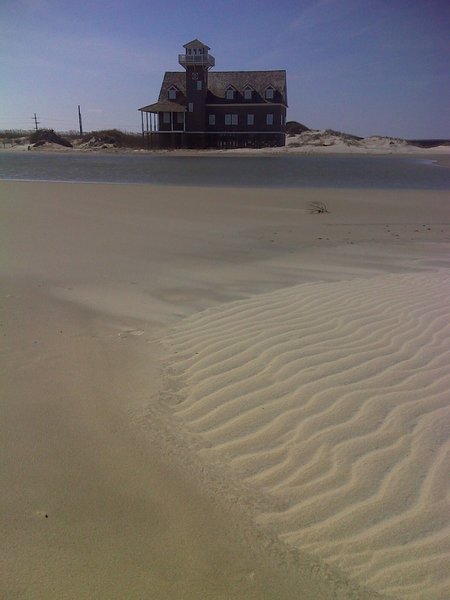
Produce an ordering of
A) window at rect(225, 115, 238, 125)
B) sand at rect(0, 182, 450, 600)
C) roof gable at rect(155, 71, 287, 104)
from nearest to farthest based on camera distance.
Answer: sand at rect(0, 182, 450, 600), roof gable at rect(155, 71, 287, 104), window at rect(225, 115, 238, 125)

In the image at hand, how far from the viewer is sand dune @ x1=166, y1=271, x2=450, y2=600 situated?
7.93ft

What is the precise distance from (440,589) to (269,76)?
226ft

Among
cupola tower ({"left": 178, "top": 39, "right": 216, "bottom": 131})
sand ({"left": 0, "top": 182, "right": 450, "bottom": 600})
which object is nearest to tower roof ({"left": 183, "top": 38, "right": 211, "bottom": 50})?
cupola tower ({"left": 178, "top": 39, "right": 216, "bottom": 131})

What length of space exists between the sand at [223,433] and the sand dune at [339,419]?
0.04 ft

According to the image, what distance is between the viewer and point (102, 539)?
2416mm

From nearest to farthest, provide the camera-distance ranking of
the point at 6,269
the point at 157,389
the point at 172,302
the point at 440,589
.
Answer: the point at 440,589, the point at 157,389, the point at 172,302, the point at 6,269

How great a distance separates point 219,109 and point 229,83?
3330mm

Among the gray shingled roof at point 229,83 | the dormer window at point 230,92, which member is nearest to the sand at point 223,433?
the gray shingled roof at point 229,83

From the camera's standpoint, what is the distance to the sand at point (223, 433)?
2.29 meters

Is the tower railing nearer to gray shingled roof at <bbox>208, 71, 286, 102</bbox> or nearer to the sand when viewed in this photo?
gray shingled roof at <bbox>208, 71, 286, 102</bbox>

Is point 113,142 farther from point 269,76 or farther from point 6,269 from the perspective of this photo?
point 6,269

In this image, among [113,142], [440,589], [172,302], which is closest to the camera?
[440,589]

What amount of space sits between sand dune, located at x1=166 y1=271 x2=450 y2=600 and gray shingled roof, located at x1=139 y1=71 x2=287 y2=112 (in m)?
63.3

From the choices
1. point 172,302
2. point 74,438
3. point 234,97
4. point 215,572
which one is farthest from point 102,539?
point 234,97
